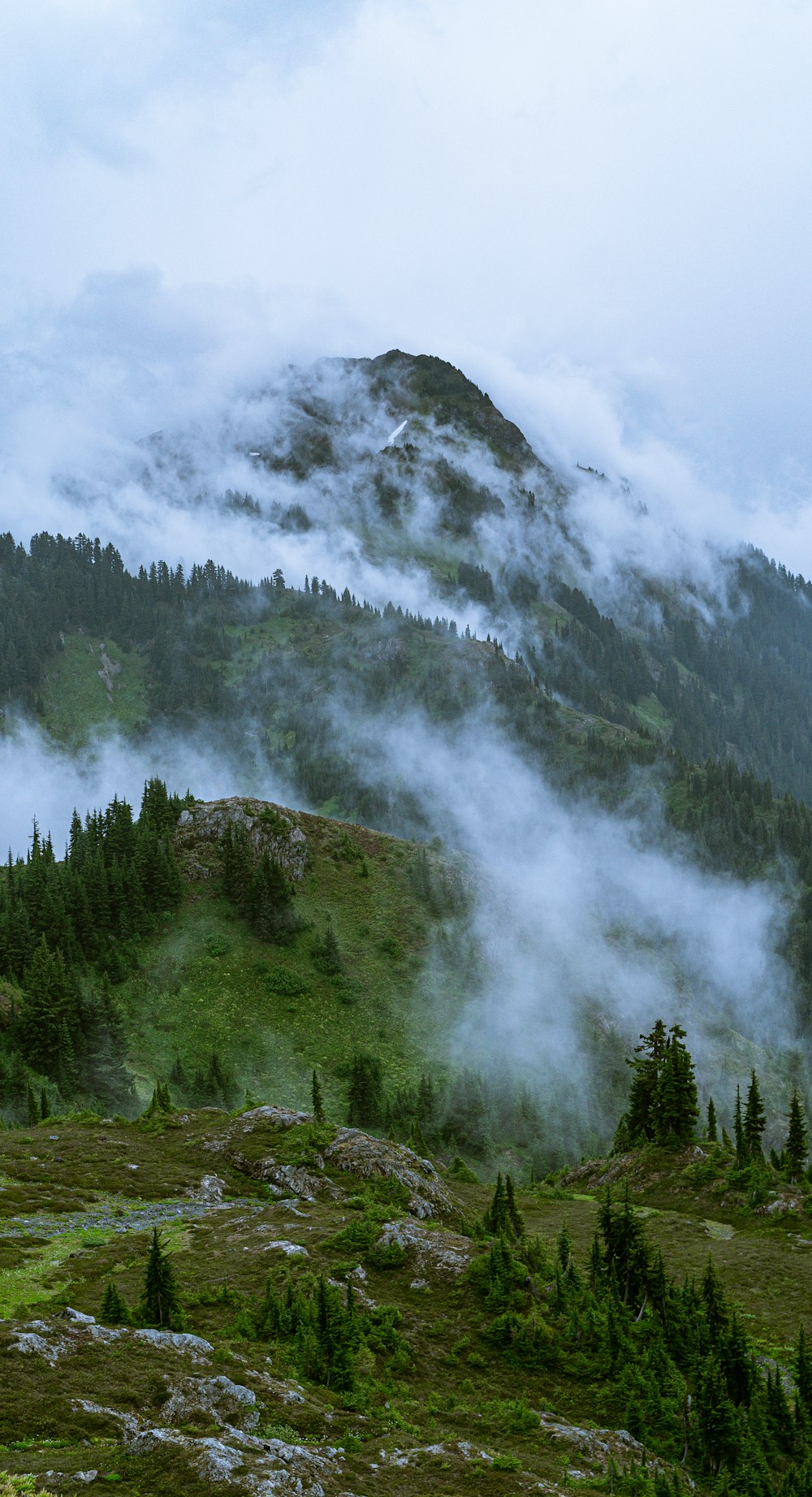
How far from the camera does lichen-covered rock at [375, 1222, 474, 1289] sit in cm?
4275

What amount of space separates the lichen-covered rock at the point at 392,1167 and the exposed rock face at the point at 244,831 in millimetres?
85020

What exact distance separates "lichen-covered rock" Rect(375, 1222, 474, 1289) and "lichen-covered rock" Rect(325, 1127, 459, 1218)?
20.1 ft

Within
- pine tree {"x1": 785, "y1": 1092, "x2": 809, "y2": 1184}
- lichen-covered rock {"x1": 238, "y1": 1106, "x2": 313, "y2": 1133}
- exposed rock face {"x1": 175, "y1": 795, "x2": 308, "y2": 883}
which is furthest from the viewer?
exposed rock face {"x1": 175, "y1": 795, "x2": 308, "y2": 883}

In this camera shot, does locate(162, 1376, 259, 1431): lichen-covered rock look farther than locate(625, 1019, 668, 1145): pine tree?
→ No

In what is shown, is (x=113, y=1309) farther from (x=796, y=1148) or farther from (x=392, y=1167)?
(x=796, y=1148)

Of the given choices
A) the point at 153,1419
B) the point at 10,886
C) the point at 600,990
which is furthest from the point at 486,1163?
the point at 153,1419

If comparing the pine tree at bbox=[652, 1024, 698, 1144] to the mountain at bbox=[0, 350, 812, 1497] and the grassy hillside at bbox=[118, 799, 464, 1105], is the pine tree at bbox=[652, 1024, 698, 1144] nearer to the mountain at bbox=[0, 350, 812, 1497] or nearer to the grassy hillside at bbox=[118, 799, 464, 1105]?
the mountain at bbox=[0, 350, 812, 1497]

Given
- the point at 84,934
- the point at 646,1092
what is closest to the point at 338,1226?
the point at 646,1092

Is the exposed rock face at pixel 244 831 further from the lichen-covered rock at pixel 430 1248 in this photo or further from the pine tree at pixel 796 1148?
the lichen-covered rock at pixel 430 1248

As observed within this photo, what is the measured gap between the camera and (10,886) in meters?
126

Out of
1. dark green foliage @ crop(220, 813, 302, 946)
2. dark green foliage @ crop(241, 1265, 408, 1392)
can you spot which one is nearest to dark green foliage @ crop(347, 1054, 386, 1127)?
dark green foliage @ crop(220, 813, 302, 946)

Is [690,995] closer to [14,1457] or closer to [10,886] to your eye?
[10,886]

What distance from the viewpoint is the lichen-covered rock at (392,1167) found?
53.3m

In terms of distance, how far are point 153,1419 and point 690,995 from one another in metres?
168
